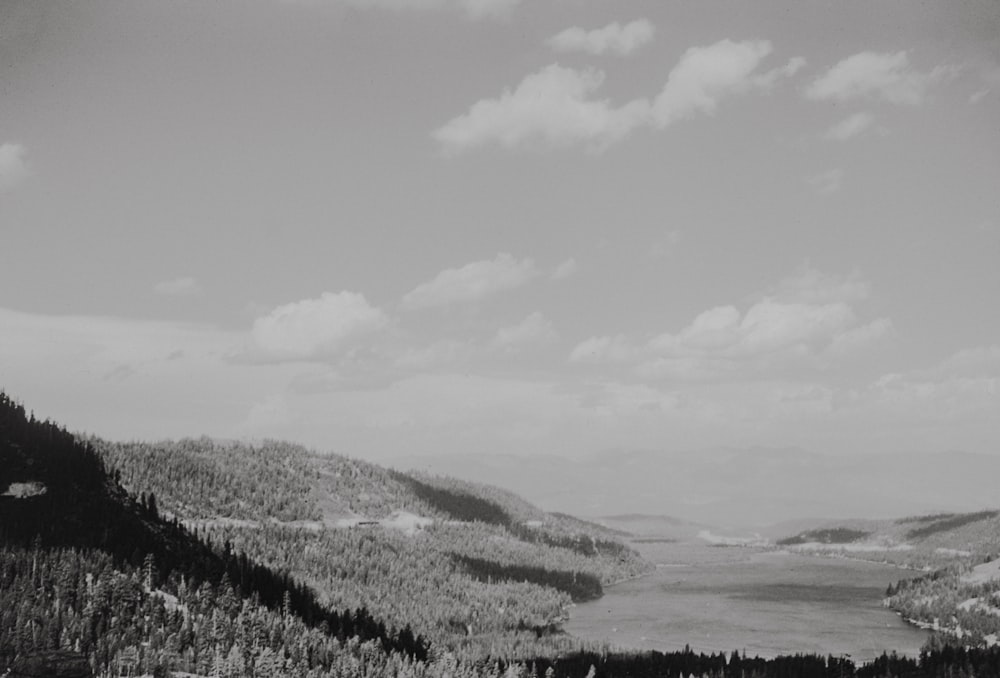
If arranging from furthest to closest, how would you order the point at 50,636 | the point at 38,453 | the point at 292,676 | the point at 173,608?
the point at 38,453
the point at 173,608
the point at 292,676
the point at 50,636

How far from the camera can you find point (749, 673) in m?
150

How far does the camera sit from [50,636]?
111m

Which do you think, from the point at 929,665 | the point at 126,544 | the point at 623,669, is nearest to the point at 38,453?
the point at 126,544

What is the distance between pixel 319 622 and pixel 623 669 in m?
58.8

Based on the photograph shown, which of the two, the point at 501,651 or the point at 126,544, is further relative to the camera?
the point at 501,651

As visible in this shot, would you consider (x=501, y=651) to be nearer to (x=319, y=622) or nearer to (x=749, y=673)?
(x=319, y=622)

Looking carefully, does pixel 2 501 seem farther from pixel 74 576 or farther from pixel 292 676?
pixel 292 676

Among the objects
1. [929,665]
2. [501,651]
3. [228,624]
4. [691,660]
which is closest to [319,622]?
[228,624]

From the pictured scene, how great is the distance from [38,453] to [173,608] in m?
64.0

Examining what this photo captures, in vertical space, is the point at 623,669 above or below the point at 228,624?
below

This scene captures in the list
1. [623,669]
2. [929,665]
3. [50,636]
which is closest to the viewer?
[50,636]

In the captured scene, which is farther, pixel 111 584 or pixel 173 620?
pixel 173 620

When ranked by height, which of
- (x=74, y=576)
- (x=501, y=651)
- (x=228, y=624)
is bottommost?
(x=501, y=651)

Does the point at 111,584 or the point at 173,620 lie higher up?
the point at 111,584
